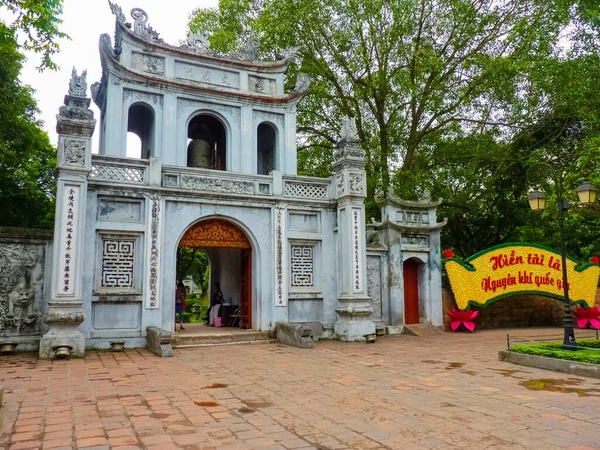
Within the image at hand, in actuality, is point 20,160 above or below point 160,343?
above

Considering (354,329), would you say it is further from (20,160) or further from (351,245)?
(20,160)

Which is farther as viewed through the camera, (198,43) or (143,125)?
(143,125)

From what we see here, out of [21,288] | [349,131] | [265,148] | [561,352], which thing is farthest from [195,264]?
[561,352]

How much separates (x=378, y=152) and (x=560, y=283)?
7280 millimetres

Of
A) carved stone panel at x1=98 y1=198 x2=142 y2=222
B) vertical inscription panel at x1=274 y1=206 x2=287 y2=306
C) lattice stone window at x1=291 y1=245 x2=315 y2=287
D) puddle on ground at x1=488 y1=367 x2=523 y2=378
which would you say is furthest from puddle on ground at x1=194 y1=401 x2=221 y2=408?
lattice stone window at x1=291 y1=245 x2=315 y2=287

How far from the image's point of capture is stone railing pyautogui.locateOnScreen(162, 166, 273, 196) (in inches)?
446

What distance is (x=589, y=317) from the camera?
15.8m

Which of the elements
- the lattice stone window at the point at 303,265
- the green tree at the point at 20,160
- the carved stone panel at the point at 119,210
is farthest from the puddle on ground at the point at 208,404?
the green tree at the point at 20,160

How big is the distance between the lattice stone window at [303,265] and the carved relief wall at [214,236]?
121cm

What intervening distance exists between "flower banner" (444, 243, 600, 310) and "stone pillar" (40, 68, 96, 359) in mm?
10001

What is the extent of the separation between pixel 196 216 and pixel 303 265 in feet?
9.84

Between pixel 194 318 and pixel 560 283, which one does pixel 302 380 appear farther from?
pixel 194 318

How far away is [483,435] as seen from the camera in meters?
4.25

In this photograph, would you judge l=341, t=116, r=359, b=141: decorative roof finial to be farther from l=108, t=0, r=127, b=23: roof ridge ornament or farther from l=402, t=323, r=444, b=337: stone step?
l=108, t=0, r=127, b=23: roof ridge ornament
